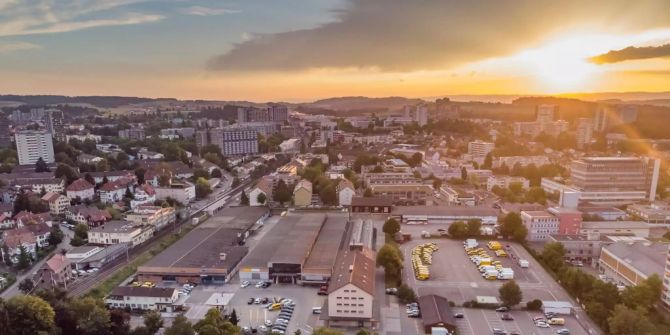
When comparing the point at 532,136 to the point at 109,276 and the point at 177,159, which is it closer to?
the point at 177,159

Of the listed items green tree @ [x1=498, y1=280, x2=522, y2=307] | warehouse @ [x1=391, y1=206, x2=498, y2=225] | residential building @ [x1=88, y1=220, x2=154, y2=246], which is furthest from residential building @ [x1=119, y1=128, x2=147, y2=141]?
green tree @ [x1=498, y1=280, x2=522, y2=307]

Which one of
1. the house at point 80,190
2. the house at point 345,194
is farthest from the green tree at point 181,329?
the house at point 80,190

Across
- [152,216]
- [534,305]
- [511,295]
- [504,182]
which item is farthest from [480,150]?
[152,216]

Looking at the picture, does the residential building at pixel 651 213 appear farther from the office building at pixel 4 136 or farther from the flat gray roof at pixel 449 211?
the office building at pixel 4 136

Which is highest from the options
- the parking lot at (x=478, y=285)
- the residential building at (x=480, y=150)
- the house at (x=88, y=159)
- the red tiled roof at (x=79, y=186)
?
the residential building at (x=480, y=150)

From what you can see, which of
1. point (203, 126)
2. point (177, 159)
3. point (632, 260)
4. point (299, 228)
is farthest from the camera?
point (203, 126)

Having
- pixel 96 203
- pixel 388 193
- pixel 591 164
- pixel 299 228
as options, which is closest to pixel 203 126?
pixel 96 203
